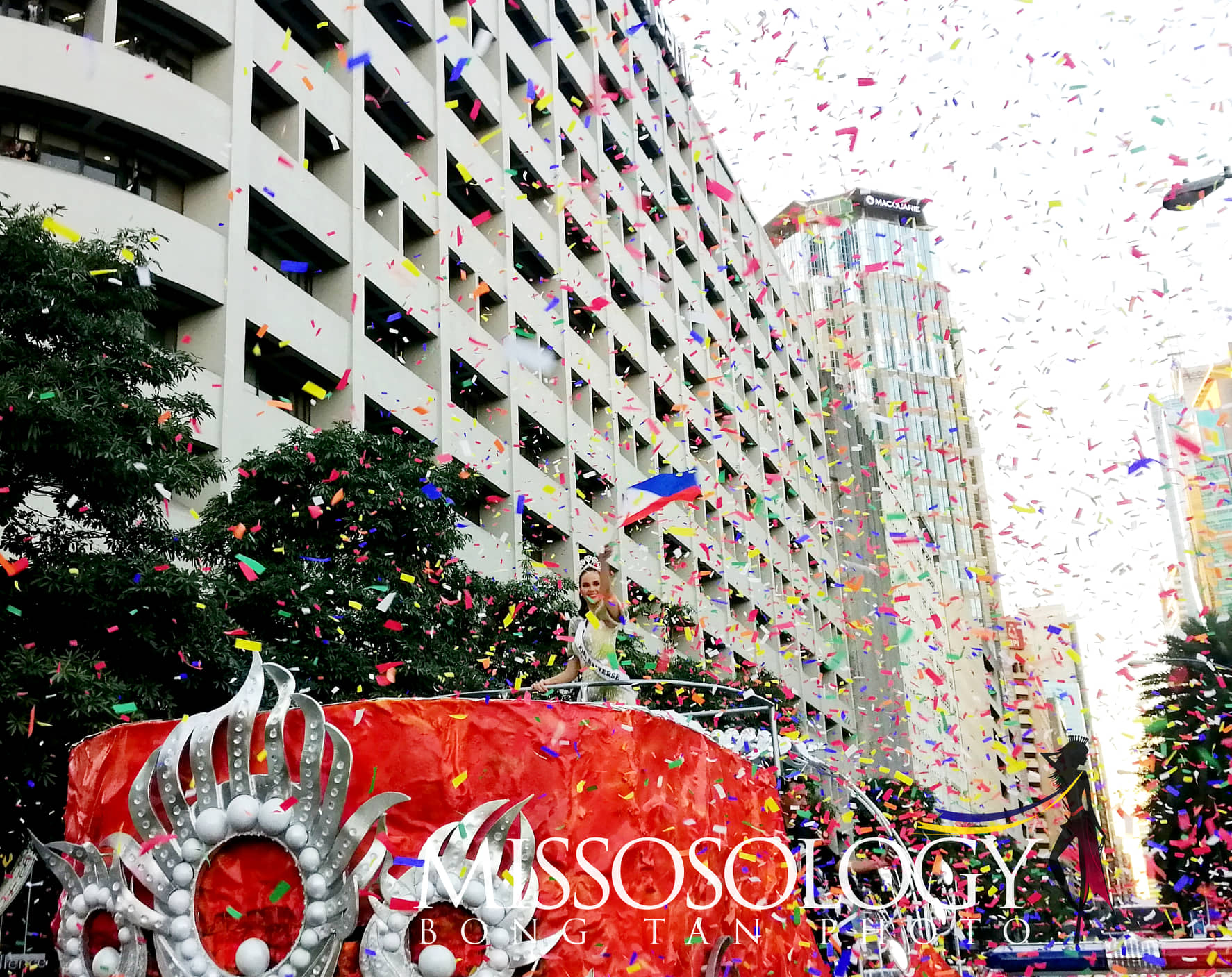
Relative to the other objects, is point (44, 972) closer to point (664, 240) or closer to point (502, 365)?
point (502, 365)

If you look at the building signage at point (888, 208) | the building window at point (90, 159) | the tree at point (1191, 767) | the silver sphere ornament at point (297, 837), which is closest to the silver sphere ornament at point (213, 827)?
the silver sphere ornament at point (297, 837)

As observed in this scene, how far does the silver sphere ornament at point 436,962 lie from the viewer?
6.42m

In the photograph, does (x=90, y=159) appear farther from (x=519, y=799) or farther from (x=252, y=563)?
(x=519, y=799)

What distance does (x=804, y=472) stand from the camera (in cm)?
5300

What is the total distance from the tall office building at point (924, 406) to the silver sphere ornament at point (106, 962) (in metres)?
76.2

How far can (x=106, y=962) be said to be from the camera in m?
6.75

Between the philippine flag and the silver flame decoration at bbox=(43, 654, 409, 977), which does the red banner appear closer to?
the silver flame decoration at bbox=(43, 654, 409, 977)

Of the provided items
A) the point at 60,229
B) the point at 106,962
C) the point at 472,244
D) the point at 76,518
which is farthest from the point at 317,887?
the point at 472,244

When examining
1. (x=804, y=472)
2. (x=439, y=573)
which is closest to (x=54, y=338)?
(x=439, y=573)

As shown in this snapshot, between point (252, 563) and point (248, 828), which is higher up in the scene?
point (252, 563)

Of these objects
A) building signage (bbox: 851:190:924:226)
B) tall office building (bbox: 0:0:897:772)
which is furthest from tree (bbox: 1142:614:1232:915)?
building signage (bbox: 851:190:924:226)

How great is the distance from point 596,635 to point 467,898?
1.95 meters

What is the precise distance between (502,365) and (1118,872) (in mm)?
125600

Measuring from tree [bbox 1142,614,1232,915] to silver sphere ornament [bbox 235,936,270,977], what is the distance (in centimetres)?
2065
